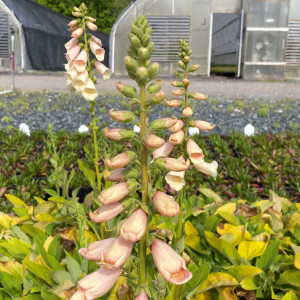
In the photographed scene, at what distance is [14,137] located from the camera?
507 cm

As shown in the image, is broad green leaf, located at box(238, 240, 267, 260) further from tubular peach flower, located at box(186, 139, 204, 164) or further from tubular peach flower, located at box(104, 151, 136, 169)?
tubular peach flower, located at box(104, 151, 136, 169)

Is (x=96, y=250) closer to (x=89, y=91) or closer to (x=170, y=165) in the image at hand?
(x=170, y=165)

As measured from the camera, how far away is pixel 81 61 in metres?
2.28

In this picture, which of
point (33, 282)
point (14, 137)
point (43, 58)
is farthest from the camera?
point (43, 58)

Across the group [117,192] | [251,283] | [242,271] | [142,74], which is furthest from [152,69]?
[251,283]

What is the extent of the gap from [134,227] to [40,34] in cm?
1997

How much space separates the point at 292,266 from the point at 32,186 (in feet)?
7.79

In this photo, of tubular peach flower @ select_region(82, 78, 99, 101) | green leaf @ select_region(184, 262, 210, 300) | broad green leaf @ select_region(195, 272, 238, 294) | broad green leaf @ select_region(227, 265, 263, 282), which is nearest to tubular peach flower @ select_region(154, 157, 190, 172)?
green leaf @ select_region(184, 262, 210, 300)

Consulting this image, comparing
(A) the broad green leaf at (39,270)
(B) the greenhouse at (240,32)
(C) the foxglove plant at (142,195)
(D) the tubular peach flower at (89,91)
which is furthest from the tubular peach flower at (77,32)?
(B) the greenhouse at (240,32)

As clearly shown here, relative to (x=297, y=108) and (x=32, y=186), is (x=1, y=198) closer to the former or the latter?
(x=32, y=186)

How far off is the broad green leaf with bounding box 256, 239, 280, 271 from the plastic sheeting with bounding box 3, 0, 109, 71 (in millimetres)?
17836

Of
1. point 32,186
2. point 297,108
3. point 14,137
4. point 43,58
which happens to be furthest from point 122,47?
point 32,186

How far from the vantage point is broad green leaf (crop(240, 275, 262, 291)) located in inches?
79.0

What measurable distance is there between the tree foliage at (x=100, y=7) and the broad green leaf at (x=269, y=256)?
33.6 meters
